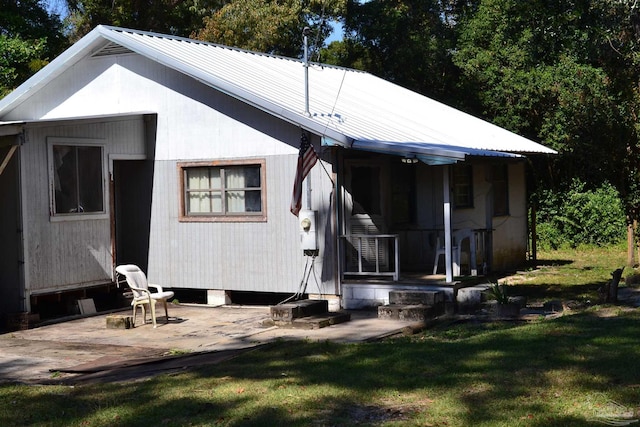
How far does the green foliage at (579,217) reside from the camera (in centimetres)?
2473

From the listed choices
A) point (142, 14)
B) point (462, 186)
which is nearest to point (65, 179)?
point (462, 186)

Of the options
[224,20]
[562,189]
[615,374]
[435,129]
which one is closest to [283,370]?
[615,374]

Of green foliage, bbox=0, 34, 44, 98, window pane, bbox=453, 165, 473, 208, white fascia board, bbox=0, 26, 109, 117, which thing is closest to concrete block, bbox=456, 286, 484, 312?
window pane, bbox=453, 165, 473, 208

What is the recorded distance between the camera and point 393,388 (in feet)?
26.5

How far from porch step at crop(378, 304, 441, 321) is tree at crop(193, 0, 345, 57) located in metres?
18.9

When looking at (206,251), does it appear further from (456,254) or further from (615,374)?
(615,374)

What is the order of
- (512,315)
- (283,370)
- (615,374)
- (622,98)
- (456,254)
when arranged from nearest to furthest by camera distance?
(615,374)
(283,370)
(512,315)
(456,254)
(622,98)

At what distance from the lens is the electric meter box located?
1473cm

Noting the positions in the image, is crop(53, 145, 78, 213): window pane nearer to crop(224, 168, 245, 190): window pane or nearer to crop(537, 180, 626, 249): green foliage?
crop(224, 168, 245, 190): window pane

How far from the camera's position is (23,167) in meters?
14.2

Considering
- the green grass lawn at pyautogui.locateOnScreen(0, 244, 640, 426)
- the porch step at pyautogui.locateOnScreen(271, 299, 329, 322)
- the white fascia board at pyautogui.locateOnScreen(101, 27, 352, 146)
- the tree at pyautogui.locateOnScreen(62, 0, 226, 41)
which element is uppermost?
the tree at pyautogui.locateOnScreen(62, 0, 226, 41)

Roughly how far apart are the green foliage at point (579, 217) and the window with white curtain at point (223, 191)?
1247cm

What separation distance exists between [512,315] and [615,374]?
4.96 m

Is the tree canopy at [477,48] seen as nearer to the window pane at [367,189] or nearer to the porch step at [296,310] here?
the window pane at [367,189]
